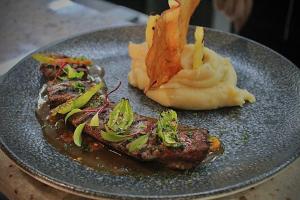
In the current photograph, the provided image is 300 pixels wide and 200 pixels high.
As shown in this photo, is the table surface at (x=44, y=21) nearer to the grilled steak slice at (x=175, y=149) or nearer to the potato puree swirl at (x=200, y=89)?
the grilled steak slice at (x=175, y=149)

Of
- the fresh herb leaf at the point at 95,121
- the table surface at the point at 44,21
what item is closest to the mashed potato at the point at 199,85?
the fresh herb leaf at the point at 95,121

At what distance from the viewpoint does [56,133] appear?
1.78 metres

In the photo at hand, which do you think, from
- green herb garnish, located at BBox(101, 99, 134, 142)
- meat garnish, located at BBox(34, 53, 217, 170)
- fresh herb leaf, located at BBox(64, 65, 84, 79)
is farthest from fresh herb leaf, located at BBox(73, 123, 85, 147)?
fresh herb leaf, located at BBox(64, 65, 84, 79)

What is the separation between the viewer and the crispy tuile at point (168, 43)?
6.39 feet

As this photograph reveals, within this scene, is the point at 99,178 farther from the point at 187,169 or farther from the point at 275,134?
the point at 275,134

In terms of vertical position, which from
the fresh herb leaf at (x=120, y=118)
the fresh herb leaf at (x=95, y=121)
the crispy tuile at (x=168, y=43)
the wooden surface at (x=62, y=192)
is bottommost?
the wooden surface at (x=62, y=192)

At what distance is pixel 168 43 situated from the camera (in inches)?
77.7

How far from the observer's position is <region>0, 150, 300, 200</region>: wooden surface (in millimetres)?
1562

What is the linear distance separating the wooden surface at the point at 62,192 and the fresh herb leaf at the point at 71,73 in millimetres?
536

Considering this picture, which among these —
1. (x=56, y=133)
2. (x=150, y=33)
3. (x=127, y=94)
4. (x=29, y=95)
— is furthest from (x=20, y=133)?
(x=150, y=33)

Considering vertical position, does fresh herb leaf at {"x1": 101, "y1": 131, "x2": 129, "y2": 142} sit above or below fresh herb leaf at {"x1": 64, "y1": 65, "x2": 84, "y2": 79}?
below

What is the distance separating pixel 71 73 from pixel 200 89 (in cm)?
59

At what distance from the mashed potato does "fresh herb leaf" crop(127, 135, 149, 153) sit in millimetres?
423

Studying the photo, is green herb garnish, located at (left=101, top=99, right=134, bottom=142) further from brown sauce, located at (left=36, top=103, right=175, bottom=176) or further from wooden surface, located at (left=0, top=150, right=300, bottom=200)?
wooden surface, located at (left=0, top=150, right=300, bottom=200)
